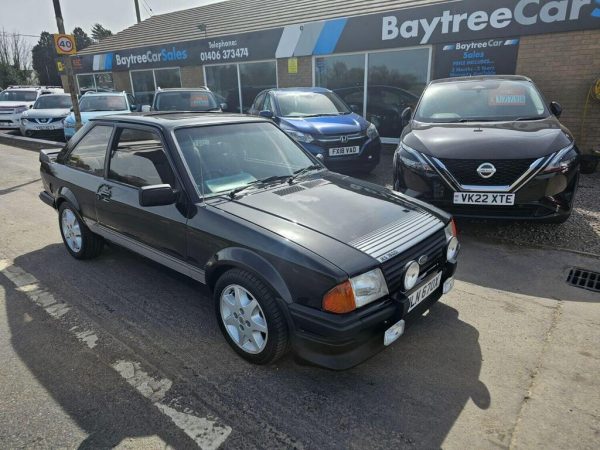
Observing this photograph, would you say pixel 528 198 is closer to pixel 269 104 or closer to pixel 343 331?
pixel 343 331

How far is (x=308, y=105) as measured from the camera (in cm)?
823

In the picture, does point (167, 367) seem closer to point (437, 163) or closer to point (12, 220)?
point (437, 163)

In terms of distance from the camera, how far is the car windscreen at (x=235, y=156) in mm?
3168

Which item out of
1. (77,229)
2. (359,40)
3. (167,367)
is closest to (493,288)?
(167,367)

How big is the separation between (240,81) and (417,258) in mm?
13141

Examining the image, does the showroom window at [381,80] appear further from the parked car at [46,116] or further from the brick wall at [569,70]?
the parked car at [46,116]

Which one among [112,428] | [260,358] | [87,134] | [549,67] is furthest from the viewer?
[549,67]

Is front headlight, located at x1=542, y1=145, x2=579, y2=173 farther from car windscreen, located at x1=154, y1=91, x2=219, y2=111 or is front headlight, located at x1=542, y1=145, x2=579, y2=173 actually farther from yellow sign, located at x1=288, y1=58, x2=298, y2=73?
yellow sign, located at x1=288, y1=58, x2=298, y2=73

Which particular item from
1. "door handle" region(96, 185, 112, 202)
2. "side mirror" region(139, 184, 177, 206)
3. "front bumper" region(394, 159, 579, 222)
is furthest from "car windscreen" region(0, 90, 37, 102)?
"front bumper" region(394, 159, 579, 222)

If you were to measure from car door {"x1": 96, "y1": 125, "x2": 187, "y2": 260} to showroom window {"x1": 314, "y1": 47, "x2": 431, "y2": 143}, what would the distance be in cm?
862

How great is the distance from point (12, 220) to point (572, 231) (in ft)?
25.1

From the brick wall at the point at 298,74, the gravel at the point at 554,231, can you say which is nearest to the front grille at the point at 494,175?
the gravel at the point at 554,231

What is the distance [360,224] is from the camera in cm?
272

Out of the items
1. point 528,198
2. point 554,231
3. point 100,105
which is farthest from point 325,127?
point 100,105
